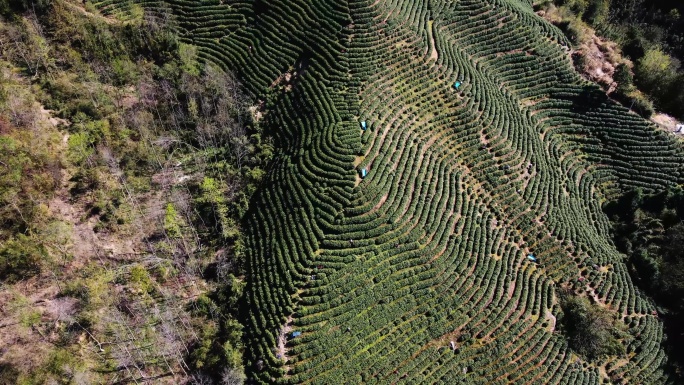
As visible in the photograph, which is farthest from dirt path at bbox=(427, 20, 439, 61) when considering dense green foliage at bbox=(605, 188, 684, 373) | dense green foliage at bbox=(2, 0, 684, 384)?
dense green foliage at bbox=(605, 188, 684, 373)

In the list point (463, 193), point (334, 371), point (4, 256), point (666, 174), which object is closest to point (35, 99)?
point (4, 256)

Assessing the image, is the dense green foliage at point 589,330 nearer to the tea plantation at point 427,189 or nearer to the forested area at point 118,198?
the tea plantation at point 427,189

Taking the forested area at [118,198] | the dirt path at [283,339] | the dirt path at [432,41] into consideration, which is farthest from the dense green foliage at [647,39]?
the forested area at [118,198]

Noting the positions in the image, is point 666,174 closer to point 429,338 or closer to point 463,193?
point 463,193

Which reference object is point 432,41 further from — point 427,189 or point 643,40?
point 643,40

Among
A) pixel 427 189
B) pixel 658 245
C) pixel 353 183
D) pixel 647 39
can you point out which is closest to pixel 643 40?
pixel 647 39

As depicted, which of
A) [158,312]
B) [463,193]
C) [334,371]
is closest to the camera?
[334,371]

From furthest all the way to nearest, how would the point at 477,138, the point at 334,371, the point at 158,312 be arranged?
the point at 477,138 → the point at 158,312 → the point at 334,371
